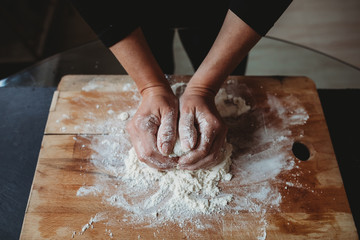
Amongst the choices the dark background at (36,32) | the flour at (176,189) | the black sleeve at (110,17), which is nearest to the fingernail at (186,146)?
the flour at (176,189)

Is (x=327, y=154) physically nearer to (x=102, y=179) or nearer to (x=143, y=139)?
(x=143, y=139)

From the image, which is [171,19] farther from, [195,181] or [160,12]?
[195,181]

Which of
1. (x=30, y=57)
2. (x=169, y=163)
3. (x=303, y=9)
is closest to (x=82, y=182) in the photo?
(x=169, y=163)

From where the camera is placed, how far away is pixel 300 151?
1.03 meters

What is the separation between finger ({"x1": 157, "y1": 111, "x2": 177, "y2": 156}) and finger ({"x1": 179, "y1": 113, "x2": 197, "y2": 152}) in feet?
0.08

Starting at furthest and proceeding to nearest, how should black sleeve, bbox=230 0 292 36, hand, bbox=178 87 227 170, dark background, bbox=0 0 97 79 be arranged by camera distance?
dark background, bbox=0 0 97 79 → hand, bbox=178 87 227 170 → black sleeve, bbox=230 0 292 36

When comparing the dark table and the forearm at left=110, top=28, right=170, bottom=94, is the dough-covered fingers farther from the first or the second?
the dark table

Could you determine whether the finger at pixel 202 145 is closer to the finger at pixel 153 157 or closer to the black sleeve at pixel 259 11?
the finger at pixel 153 157

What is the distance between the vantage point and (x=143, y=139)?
871 mm

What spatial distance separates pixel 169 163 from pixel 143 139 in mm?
Result: 115

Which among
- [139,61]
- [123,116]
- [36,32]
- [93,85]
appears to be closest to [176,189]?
[123,116]

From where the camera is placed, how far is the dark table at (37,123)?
3.38 feet

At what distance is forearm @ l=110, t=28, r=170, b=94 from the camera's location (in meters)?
0.89

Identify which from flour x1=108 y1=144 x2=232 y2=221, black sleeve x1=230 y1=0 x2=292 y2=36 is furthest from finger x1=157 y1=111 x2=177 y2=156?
black sleeve x1=230 y1=0 x2=292 y2=36
